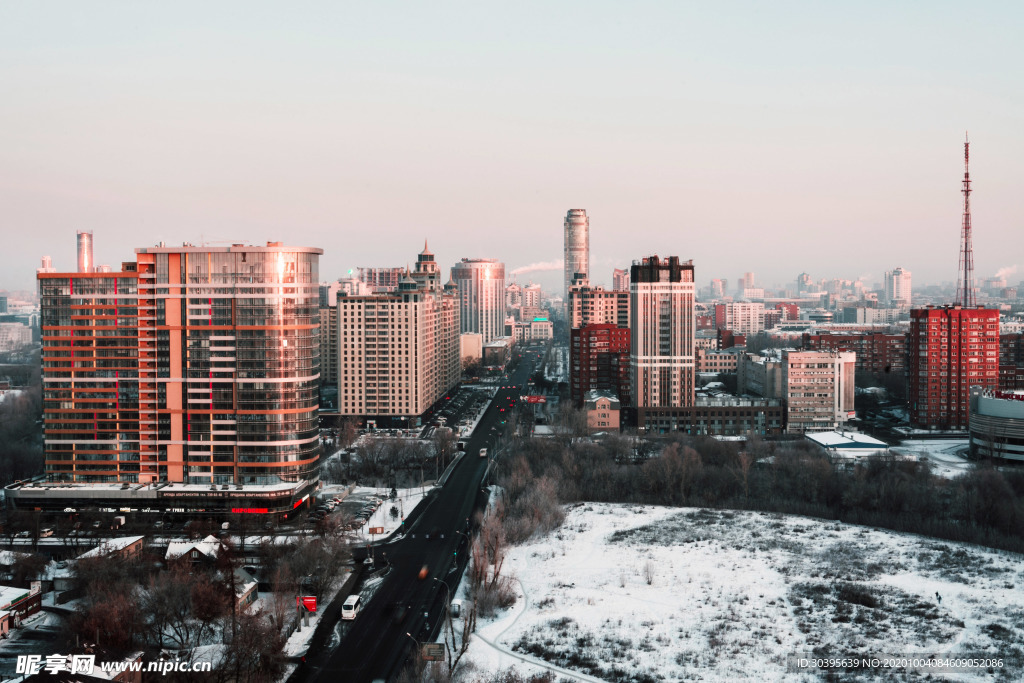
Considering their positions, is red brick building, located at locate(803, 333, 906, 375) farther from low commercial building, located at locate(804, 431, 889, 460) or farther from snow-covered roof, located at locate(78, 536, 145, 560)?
snow-covered roof, located at locate(78, 536, 145, 560)

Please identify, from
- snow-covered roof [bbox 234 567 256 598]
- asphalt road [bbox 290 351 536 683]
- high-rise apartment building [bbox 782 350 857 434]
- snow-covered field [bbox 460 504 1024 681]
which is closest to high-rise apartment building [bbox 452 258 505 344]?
high-rise apartment building [bbox 782 350 857 434]

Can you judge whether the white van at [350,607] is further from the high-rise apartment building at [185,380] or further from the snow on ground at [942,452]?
the snow on ground at [942,452]

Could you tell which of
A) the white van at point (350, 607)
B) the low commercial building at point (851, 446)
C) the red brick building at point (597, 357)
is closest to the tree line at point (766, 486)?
the low commercial building at point (851, 446)

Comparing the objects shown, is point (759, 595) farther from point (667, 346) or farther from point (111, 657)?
point (667, 346)

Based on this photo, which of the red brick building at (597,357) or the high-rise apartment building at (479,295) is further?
the high-rise apartment building at (479,295)

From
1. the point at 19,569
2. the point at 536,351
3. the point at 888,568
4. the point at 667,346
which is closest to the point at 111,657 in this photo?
the point at 19,569

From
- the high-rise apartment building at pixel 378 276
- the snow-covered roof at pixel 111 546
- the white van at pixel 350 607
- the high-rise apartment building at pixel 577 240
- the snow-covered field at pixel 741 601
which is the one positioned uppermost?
the high-rise apartment building at pixel 577 240
